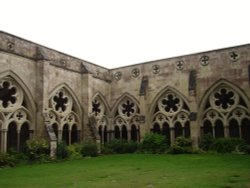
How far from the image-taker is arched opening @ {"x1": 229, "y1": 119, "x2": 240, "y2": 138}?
23.1 m

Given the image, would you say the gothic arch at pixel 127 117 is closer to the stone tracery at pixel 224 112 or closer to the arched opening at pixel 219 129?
the stone tracery at pixel 224 112

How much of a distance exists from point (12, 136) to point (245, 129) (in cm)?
1628

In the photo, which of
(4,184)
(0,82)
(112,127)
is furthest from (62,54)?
(4,184)

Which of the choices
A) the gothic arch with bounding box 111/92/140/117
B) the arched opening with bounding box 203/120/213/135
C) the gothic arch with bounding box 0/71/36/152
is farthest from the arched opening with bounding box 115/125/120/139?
the gothic arch with bounding box 0/71/36/152

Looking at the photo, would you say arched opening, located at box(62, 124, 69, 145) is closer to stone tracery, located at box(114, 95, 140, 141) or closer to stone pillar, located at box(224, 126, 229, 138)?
stone tracery, located at box(114, 95, 140, 141)

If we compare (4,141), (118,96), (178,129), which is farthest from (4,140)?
(178,129)

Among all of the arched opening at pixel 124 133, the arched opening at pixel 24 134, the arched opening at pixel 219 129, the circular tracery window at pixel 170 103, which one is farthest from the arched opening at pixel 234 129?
the arched opening at pixel 24 134

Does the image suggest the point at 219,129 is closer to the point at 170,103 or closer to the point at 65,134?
the point at 170,103

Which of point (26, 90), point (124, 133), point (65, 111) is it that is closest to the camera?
point (26, 90)

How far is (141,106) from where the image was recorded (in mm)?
26250

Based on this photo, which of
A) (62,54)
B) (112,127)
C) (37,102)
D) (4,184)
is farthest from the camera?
(112,127)

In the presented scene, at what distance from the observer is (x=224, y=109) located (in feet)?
76.9

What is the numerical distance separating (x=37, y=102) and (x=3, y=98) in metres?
2.30

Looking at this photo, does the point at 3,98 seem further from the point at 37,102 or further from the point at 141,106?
the point at 141,106
